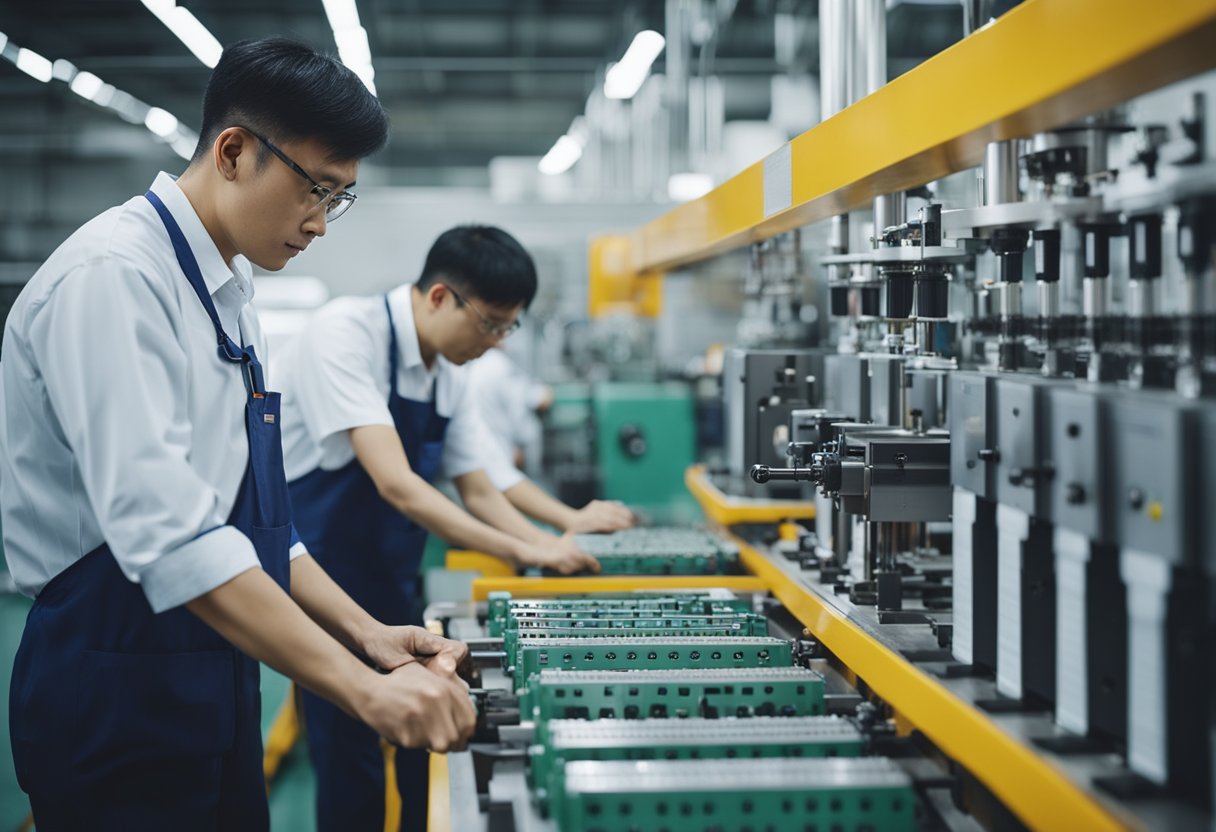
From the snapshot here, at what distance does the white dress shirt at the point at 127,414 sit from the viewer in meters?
1.41

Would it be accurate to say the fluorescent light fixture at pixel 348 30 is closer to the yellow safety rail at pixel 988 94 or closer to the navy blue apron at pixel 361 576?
the navy blue apron at pixel 361 576

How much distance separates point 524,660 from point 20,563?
0.81 meters

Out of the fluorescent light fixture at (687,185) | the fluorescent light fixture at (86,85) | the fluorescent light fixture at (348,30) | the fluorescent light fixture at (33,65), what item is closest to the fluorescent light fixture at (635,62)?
the fluorescent light fixture at (687,185)

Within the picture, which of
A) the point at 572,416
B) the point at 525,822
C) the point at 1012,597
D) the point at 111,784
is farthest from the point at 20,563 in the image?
the point at 572,416

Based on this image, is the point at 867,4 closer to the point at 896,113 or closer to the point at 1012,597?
the point at 896,113

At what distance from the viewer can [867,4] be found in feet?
7.93

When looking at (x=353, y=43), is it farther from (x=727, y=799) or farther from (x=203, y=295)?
(x=727, y=799)

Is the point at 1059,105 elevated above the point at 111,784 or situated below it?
above

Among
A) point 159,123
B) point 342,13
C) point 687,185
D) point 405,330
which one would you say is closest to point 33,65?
point 159,123

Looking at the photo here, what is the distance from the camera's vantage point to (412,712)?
1.46m

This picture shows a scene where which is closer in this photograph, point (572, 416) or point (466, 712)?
point (466, 712)

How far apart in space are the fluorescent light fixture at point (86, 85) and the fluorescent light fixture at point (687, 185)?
508 cm

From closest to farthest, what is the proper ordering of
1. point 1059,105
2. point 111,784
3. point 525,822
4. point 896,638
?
point 1059,105, point 525,822, point 111,784, point 896,638

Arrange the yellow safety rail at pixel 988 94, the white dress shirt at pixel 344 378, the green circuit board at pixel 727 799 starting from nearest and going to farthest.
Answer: the yellow safety rail at pixel 988 94, the green circuit board at pixel 727 799, the white dress shirt at pixel 344 378
